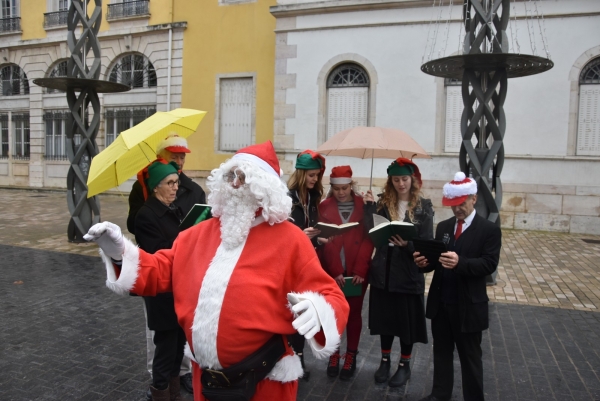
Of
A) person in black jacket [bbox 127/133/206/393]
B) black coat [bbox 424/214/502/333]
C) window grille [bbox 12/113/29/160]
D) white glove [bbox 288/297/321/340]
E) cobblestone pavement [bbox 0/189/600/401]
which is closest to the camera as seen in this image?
white glove [bbox 288/297/321/340]

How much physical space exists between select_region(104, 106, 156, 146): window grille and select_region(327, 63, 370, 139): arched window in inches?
301

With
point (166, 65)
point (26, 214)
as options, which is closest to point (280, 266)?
point (26, 214)

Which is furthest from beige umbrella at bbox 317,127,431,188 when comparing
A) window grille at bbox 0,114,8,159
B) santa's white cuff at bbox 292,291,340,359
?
window grille at bbox 0,114,8,159

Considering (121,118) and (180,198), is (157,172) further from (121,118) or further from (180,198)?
(121,118)

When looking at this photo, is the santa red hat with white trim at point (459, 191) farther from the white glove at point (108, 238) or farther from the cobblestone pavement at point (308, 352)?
the white glove at point (108, 238)

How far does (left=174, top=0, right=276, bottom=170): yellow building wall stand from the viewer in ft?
50.2

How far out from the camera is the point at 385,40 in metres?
13.1

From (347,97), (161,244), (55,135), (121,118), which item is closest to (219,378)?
(161,244)

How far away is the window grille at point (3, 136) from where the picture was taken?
2135 centimetres

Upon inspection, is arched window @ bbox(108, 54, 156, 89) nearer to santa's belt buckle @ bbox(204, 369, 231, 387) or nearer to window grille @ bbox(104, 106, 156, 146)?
window grille @ bbox(104, 106, 156, 146)

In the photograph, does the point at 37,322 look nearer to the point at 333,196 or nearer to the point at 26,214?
the point at 333,196

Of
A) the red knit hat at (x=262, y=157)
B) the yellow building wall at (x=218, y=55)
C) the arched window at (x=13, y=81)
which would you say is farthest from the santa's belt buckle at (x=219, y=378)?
the arched window at (x=13, y=81)

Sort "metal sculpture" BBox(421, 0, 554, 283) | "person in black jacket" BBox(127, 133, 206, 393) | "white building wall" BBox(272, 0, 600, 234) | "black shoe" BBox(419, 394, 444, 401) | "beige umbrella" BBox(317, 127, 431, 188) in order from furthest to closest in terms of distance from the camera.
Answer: "white building wall" BBox(272, 0, 600, 234), "metal sculpture" BBox(421, 0, 554, 283), "beige umbrella" BBox(317, 127, 431, 188), "person in black jacket" BBox(127, 133, 206, 393), "black shoe" BBox(419, 394, 444, 401)

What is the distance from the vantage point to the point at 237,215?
89.5 inches
